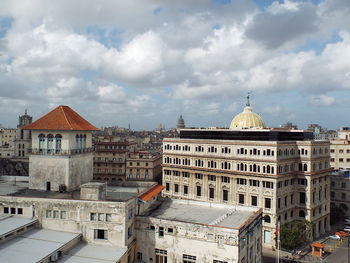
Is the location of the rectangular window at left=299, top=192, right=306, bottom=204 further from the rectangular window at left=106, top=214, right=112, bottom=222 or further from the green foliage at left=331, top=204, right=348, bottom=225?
the rectangular window at left=106, top=214, right=112, bottom=222

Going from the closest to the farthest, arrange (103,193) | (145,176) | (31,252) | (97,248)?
(31,252) → (97,248) → (103,193) → (145,176)

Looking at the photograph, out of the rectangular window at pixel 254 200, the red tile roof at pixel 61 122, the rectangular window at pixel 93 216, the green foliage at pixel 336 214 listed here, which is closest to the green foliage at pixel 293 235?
the rectangular window at pixel 254 200

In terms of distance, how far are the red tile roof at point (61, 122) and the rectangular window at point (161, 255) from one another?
66.1 feet

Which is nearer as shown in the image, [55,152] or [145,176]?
[55,152]

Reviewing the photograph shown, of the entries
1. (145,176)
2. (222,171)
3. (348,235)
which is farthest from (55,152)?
(145,176)

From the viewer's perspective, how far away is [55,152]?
155ft

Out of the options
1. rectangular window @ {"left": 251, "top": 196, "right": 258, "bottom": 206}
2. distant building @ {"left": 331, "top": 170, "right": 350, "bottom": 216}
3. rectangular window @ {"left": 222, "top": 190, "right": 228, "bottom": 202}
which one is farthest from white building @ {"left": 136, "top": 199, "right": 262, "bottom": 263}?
distant building @ {"left": 331, "top": 170, "right": 350, "bottom": 216}

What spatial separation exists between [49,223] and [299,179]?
52.7 meters

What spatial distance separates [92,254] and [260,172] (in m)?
41.3

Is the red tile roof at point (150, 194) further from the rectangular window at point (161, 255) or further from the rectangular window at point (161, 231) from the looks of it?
the rectangular window at point (161, 255)

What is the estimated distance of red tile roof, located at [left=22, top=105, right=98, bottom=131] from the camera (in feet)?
156

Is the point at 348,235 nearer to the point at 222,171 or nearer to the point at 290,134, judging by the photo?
the point at 290,134

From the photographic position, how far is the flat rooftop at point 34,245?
105 feet

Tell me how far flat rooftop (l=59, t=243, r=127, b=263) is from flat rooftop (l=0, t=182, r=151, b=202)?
5897 millimetres
